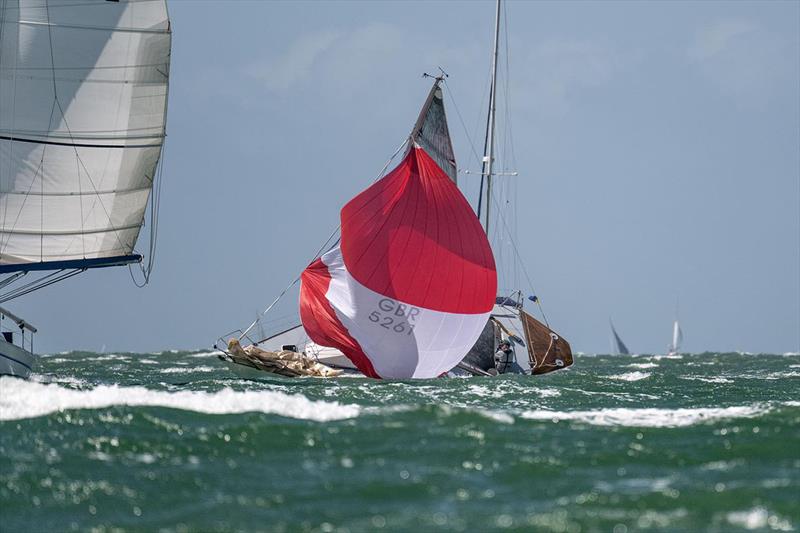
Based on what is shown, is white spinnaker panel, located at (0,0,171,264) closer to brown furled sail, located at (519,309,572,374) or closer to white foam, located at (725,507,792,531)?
brown furled sail, located at (519,309,572,374)

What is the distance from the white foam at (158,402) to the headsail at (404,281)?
1034cm

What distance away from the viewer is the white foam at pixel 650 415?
16583 millimetres

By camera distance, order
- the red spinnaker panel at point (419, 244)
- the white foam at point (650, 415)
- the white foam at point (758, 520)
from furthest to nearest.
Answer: the red spinnaker panel at point (419, 244)
the white foam at point (650, 415)
the white foam at point (758, 520)

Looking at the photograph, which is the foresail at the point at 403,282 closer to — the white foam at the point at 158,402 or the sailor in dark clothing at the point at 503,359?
the sailor in dark clothing at the point at 503,359

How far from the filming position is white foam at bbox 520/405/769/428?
1658 centimetres

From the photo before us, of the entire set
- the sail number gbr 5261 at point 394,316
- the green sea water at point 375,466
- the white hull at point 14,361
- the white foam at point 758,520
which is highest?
the sail number gbr 5261 at point 394,316

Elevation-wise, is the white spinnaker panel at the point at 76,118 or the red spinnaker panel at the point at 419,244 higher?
the white spinnaker panel at the point at 76,118

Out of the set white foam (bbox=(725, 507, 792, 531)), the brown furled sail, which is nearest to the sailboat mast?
the brown furled sail

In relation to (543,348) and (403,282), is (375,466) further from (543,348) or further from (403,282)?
(543,348)

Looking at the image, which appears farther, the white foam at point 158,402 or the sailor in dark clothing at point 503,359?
Answer: the sailor in dark clothing at point 503,359

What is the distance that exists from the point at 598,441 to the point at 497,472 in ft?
8.13

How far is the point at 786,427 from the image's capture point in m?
15.4

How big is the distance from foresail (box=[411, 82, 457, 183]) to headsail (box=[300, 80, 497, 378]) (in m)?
2.97

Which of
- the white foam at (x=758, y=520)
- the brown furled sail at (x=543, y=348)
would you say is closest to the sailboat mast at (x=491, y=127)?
the brown furled sail at (x=543, y=348)
